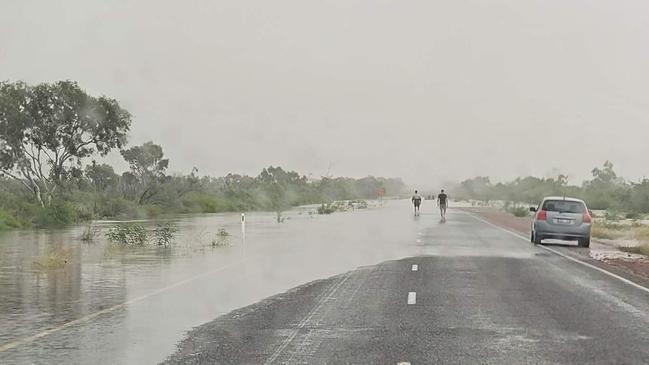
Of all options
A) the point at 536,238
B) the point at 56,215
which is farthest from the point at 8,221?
the point at 536,238

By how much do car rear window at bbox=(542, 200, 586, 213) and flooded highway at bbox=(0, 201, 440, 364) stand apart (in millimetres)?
5160

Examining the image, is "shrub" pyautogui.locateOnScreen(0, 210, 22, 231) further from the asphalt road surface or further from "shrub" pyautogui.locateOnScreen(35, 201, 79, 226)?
the asphalt road surface

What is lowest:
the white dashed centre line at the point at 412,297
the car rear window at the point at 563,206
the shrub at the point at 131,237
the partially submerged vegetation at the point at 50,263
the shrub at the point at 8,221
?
the white dashed centre line at the point at 412,297

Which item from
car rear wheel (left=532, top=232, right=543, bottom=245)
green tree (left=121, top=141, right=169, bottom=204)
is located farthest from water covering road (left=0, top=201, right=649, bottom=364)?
green tree (left=121, top=141, right=169, bottom=204)

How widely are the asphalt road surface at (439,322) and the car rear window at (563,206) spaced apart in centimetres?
1173

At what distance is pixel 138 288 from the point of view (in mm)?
17578

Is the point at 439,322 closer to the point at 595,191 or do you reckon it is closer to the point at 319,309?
the point at 319,309

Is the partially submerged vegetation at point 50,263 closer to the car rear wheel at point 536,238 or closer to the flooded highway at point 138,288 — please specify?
the flooded highway at point 138,288

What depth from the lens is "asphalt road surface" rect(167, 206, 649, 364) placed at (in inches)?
381

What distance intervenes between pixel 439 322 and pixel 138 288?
24.3 feet

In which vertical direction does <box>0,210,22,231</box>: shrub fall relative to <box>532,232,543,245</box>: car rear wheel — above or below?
above

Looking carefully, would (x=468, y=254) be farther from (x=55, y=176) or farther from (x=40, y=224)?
(x=55, y=176)

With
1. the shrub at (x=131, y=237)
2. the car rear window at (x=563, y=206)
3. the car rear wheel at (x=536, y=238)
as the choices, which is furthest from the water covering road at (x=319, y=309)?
the shrub at (x=131, y=237)

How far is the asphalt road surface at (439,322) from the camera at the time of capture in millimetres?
9680
